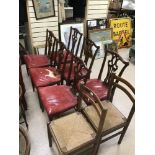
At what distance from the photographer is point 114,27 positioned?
4246mm

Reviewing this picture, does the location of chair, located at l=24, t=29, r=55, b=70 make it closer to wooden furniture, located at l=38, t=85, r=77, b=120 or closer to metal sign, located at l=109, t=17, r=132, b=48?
wooden furniture, located at l=38, t=85, r=77, b=120

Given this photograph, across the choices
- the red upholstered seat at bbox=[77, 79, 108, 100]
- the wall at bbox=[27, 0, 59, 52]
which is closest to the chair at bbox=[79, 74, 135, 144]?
the red upholstered seat at bbox=[77, 79, 108, 100]

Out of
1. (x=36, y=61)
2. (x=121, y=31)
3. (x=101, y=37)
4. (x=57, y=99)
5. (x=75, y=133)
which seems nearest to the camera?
(x=75, y=133)

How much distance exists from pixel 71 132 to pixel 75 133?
0.12 feet

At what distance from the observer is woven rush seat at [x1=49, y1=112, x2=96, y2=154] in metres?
1.56

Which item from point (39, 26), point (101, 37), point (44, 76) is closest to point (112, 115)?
point (44, 76)

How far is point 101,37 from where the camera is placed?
4.04 m

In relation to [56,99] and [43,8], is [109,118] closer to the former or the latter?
[56,99]

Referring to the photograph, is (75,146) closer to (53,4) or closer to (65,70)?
(65,70)

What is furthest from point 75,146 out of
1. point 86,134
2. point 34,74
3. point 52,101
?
point 34,74

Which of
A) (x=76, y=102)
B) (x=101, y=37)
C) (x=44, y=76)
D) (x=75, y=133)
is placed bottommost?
(x=75, y=133)

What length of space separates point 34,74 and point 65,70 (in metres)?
0.43
